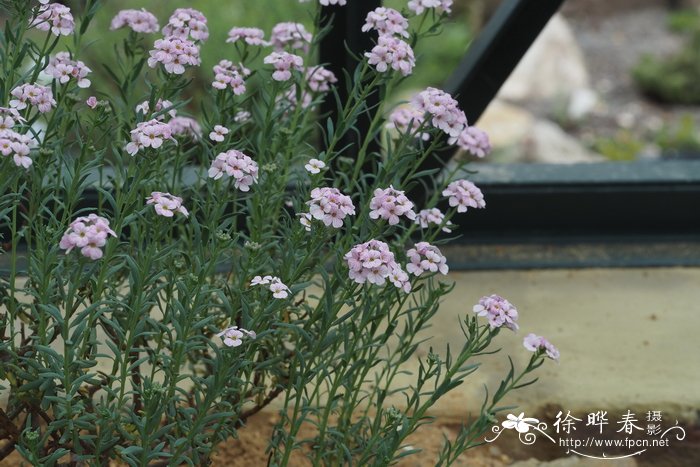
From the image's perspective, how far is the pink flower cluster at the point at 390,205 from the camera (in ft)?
6.14

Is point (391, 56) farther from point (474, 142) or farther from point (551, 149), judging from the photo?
point (551, 149)

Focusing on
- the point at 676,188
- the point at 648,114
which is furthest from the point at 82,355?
the point at 648,114

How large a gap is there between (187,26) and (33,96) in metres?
0.34

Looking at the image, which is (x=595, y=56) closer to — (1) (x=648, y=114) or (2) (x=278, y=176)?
(1) (x=648, y=114)

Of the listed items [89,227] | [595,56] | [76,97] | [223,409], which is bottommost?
[223,409]

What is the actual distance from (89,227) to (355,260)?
449 mm

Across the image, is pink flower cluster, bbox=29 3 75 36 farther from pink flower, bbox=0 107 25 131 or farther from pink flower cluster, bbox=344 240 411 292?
pink flower cluster, bbox=344 240 411 292

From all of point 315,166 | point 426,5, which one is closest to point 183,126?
point 315,166

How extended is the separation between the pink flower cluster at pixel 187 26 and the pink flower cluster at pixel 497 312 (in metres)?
0.76

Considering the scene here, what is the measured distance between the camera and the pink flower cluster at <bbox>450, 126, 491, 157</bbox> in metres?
2.25

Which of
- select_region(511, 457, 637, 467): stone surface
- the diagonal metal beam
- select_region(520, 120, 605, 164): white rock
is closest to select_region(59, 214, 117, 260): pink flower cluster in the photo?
select_region(511, 457, 637, 467): stone surface

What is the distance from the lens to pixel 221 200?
1.92 m

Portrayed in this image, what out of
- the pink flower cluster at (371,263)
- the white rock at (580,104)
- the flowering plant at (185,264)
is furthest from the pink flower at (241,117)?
the white rock at (580,104)

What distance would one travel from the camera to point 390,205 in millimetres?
1873
